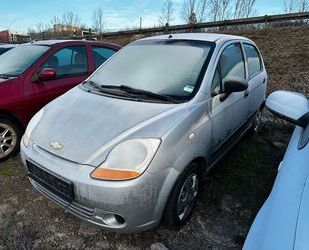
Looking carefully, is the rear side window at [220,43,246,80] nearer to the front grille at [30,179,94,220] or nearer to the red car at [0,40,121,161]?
the front grille at [30,179,94,220]

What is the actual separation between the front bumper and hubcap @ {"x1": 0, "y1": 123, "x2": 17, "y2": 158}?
1865mm

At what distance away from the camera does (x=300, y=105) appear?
238 cm

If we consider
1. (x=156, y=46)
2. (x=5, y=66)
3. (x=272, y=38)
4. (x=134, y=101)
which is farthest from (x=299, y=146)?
(x=272, y=38)

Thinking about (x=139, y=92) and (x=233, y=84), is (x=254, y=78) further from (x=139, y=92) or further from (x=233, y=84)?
(x=139, y=92)

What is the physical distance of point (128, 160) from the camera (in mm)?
2373

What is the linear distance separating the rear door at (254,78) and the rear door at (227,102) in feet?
0.82

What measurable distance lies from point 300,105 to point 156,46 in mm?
1828

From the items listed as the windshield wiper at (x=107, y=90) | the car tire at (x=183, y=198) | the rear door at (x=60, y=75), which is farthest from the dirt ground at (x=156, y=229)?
the windshield wiper at (x=107, y=90)

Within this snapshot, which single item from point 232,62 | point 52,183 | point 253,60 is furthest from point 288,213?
point 253,60

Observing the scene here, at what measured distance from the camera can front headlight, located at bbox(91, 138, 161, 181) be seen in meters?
2.32

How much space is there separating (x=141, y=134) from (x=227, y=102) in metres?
1.31

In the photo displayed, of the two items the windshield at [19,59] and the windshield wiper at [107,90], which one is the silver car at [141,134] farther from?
the windshield at [19,59]

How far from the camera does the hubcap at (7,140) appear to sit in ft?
13.5

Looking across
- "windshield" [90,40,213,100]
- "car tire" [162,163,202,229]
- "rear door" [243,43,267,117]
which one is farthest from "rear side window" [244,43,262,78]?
"car tire" [162,163,202,229]
